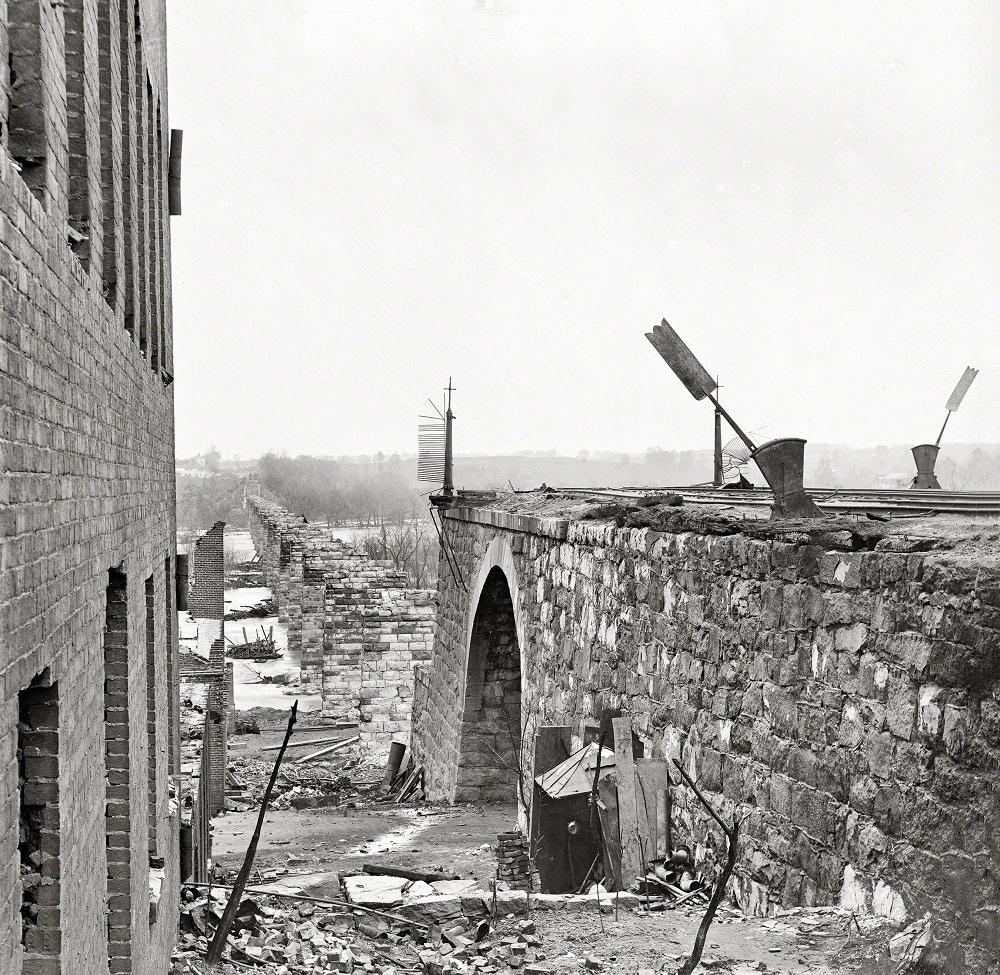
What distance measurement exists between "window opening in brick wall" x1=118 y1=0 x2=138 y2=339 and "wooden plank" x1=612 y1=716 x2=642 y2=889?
3.78m

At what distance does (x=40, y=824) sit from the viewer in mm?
3328

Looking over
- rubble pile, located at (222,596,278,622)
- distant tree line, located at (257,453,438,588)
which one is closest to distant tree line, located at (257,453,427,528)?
distant tree line, located at (257,453,438,588)

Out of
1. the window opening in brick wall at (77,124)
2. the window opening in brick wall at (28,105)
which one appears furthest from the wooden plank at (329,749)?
the window opening in brick wall at (28,105)

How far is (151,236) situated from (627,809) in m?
5.24

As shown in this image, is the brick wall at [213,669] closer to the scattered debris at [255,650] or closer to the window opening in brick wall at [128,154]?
the scattered debris at [255,650]

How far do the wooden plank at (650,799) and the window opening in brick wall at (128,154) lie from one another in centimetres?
386

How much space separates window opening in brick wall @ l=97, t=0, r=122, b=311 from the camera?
202 inches

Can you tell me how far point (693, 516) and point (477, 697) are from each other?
7.76 metres

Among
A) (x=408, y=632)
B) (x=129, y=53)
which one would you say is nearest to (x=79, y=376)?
(x=129, y=53)

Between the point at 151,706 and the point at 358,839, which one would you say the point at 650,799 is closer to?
the point at 151,706

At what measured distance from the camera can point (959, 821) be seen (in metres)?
4.07

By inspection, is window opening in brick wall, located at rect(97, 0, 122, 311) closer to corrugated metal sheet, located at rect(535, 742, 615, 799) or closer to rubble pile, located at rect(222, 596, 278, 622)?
corrugated metal sheet, located at rect(535, 742, 615, 799)

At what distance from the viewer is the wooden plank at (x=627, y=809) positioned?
20.8 ft

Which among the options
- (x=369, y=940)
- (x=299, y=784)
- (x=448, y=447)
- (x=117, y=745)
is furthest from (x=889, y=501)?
(x=299, y=784)
